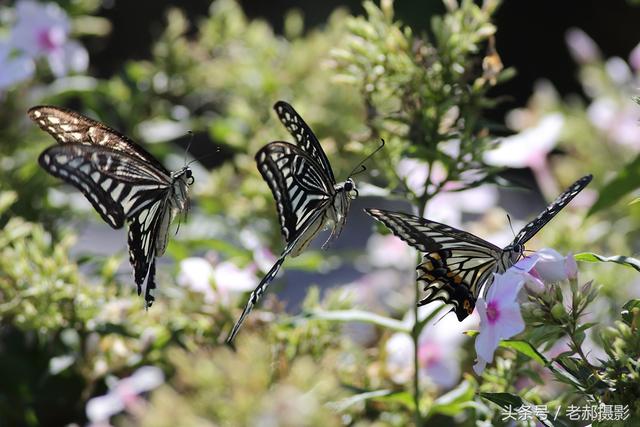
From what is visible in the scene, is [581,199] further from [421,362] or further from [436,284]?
[436,284]

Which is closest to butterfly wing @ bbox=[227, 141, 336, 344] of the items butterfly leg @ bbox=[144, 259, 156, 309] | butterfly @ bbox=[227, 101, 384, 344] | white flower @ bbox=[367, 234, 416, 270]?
butterfly @ bbox=[227, 101, 384, 344]

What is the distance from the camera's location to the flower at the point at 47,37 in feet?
4.78

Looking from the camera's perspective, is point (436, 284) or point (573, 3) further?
point (573, 3)

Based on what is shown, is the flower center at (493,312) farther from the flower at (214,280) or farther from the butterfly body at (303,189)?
the flower at (214,280)

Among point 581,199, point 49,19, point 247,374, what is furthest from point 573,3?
point 247,374

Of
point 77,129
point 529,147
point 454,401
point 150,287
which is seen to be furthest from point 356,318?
point 529,147

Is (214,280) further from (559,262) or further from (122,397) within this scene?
(559,262)

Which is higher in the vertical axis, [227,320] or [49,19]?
[49,19]

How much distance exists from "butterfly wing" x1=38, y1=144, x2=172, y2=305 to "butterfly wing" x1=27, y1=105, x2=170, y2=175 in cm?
2

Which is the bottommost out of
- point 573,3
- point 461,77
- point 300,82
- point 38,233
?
point 38,233

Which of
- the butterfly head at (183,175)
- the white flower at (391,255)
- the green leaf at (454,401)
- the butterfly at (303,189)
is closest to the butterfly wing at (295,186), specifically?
the butterfly at (303,189)

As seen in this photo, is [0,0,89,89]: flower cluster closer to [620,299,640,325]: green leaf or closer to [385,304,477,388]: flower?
[385,304,477,388]: flower

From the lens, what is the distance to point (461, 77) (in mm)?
997

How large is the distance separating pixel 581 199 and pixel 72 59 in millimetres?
951
